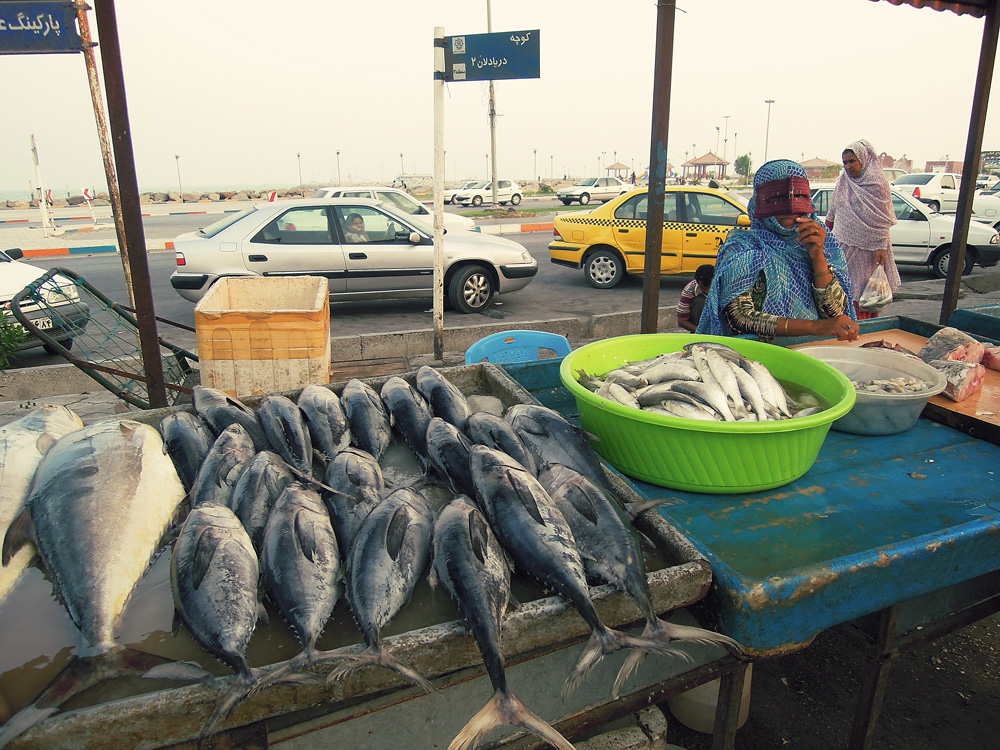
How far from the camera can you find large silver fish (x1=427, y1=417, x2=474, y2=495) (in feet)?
6.77

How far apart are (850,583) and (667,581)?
0.53m

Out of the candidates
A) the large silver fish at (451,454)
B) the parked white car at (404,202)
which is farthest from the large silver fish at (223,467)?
the parked white car at (404,202)

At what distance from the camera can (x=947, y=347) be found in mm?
3199

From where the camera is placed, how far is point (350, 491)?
1.98 metres

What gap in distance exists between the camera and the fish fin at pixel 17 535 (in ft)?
5.69

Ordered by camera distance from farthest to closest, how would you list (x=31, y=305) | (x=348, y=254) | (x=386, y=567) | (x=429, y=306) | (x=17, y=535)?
(x=429, y=306), (x=348, y=254), (x=31, y=305), (x=17, y=535), (x=386, y=567)

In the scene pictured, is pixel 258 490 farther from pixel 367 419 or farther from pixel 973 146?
pixel 973 146

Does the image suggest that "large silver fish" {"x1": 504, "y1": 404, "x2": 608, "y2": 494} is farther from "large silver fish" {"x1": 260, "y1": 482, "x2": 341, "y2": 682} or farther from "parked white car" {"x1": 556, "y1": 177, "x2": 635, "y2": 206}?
"parked white car" {"x1": 556, "y1": 177, "x2": 635, "y2": 206}

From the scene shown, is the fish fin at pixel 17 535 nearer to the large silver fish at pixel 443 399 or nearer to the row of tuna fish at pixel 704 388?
the large silver fish at pixel 443 399

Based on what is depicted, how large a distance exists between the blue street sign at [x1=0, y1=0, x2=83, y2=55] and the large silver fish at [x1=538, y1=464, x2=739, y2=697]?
4605 mm

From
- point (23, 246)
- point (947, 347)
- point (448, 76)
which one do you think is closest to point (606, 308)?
point (448, 76)

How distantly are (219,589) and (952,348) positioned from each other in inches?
142

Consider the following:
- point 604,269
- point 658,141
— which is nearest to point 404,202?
point 604,269

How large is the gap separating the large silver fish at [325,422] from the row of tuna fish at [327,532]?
16mm
